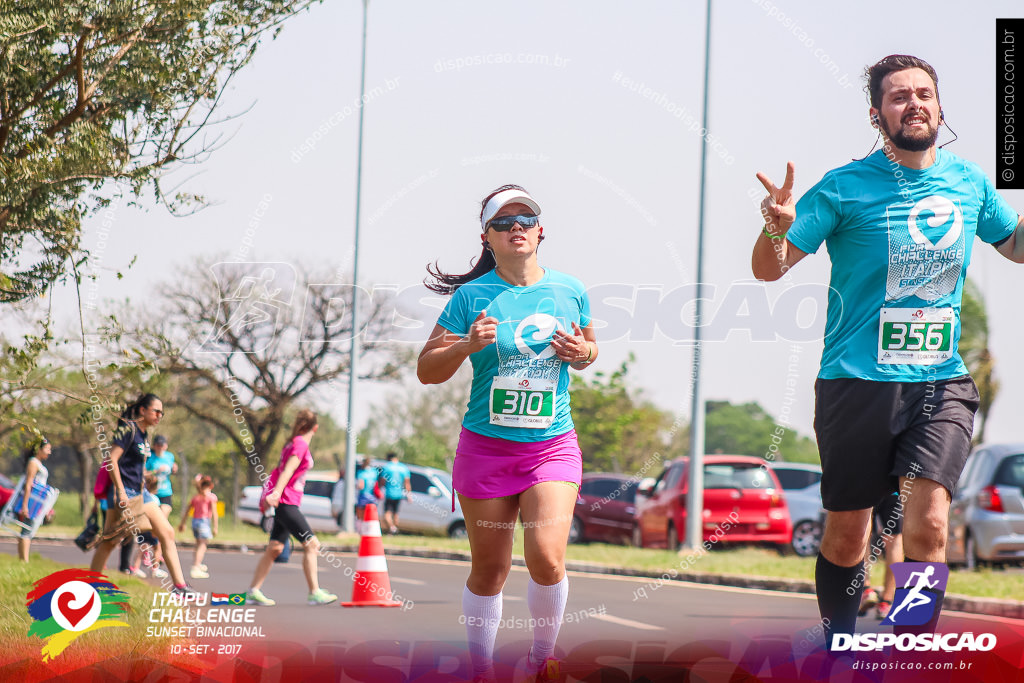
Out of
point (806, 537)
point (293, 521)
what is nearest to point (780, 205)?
point (293, 521)

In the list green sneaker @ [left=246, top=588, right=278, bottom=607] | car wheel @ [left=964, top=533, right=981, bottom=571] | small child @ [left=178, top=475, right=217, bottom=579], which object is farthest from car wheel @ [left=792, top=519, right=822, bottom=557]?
green sneaker @ [left=246, top=588, right=278, bottom=607]

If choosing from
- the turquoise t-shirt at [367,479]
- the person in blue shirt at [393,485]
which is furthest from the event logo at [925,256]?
the person in blue shirt at [393,485]

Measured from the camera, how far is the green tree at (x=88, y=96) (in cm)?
591

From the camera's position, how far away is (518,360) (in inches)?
180

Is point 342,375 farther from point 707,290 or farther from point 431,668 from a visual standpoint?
point 431,668

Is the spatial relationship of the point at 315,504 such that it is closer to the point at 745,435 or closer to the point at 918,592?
the point at 918,592

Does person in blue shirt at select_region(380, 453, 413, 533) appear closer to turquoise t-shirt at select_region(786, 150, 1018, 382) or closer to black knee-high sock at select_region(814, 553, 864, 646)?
black knee-high sock at select_region(814, 553, 864, 646)

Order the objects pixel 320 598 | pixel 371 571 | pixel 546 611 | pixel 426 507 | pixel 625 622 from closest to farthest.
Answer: pixel 546 611, pixel 625 622, pixel 371 571, pixel 320 598, pixel 426 507

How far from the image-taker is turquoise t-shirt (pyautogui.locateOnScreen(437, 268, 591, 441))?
454 cm

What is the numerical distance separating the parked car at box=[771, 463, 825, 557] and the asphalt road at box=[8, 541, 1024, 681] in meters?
4.91

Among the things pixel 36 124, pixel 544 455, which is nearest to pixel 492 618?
pixel 544 455

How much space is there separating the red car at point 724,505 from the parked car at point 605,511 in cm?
321

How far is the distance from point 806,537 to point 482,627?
12732 mm

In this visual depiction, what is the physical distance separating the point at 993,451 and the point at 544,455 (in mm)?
6817
